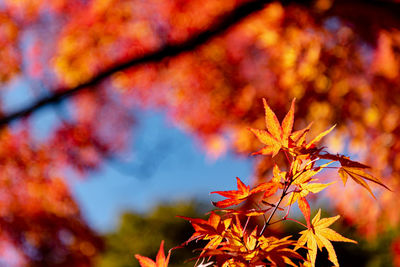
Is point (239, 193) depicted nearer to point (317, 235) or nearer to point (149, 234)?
point (317, 235)

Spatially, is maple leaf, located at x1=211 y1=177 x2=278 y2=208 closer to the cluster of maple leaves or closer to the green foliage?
the cluster of maple leaves

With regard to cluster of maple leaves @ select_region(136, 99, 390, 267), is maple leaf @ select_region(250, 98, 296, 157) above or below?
above

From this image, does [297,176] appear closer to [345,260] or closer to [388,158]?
[388,158]

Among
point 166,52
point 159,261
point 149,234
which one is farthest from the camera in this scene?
point 149,234

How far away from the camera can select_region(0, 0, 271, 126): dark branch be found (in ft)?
9.57

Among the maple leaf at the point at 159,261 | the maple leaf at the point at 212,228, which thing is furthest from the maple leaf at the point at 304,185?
the maple leaf at the point at 159,261

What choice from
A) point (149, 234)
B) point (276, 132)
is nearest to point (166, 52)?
point (276, 132)

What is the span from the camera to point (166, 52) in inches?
127

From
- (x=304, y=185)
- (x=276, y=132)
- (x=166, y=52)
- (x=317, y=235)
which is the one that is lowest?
(x=317, y=235)

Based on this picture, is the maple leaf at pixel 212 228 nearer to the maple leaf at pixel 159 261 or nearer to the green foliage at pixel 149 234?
the maple leaf at pixel 159 261

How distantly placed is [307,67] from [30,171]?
3.65m

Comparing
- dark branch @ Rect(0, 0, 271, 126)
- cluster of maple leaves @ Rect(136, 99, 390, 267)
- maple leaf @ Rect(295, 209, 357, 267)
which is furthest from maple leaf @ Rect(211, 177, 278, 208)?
dark branch @ Rect(0, 0, 271, 126)

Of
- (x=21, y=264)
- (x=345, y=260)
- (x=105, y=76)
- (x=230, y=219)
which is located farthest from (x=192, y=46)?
(x=345, y=260)

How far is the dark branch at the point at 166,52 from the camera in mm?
2916
